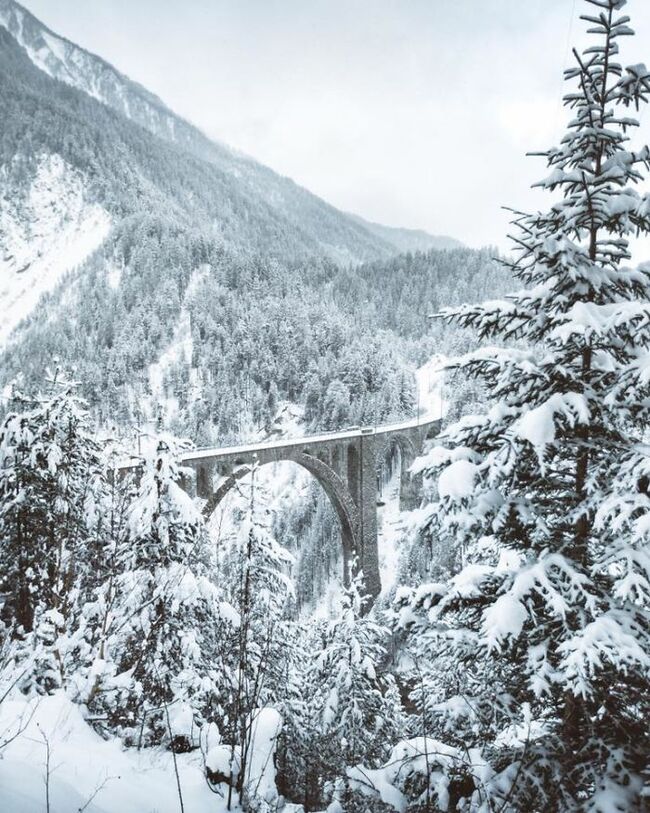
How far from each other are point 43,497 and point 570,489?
11.4 m

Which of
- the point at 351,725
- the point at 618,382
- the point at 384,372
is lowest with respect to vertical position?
the point at 351,725

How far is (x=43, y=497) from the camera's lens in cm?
1164

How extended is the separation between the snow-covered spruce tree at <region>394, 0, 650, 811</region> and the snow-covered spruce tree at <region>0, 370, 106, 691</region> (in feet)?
30.5

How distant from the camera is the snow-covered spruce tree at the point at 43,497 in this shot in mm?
11102

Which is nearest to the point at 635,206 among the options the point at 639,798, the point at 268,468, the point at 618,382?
the point at 618,382

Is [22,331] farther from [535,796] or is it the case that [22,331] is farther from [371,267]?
[535,796]

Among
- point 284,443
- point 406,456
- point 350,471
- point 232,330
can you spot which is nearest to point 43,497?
point 284,443

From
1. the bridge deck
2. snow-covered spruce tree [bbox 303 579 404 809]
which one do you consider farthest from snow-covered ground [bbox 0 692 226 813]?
the bridge deck

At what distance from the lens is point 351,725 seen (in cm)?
1345

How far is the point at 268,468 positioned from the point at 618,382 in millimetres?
90864

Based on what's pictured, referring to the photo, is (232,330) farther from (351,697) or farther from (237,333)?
(351,697)

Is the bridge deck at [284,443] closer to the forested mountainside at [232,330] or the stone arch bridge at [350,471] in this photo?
the stone arch bridge at [350,471]

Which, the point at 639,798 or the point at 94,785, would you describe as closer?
the point at 639,798

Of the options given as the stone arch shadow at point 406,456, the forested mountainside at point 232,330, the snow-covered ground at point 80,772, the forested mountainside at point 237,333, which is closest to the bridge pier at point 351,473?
the stone arch shadow at point 406,456
